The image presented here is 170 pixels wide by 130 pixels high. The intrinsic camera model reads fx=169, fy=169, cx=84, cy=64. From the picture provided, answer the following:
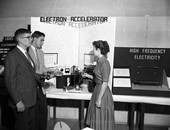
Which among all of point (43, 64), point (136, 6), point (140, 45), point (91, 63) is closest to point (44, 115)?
point (43, 64)

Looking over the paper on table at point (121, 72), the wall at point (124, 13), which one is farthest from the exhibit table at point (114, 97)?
the wall at point (124, 13)

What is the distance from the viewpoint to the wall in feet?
7.72

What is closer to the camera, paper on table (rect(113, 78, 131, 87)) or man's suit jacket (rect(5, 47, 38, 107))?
man's suit jacket (rect(5, 47, 38, 107))

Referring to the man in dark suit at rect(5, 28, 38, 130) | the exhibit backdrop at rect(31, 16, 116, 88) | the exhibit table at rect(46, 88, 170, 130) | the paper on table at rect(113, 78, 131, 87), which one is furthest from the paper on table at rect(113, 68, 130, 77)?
the man in dark suit at rect(5, 28, 38, 130)

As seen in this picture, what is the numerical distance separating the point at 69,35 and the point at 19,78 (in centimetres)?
103

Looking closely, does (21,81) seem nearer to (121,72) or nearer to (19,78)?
(19,78)

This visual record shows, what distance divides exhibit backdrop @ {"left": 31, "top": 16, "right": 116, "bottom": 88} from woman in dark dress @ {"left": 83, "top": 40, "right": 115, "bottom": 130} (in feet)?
1.55

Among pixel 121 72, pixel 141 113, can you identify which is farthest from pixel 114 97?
pixel 141 113

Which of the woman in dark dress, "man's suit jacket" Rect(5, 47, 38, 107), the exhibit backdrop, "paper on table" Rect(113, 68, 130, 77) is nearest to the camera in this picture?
"man's suit jacket" Rect(5, 47, 38, 107)

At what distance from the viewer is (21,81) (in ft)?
5.34

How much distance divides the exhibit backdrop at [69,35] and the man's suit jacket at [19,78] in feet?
2.43

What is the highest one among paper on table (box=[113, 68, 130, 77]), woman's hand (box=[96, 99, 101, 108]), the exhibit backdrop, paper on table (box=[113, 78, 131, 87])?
the exhibit backdrop

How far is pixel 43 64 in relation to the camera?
237 centimetres

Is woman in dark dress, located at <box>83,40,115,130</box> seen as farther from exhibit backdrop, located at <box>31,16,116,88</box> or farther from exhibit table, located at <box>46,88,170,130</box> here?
exhibit backdrop, located at <box>31,16,116,88</box>
